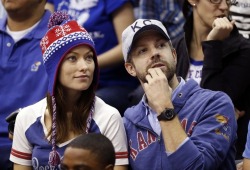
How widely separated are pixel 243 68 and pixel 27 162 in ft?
5.31

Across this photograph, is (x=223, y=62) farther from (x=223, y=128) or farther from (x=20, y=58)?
(x=20, y=58)

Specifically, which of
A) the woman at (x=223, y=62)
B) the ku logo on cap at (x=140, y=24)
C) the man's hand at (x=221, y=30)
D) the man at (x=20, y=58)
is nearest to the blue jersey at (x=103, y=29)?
the man at (x=20, y=58)

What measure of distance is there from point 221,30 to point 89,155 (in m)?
1.78

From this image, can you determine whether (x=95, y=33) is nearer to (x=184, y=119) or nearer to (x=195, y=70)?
(x=195, y=70)

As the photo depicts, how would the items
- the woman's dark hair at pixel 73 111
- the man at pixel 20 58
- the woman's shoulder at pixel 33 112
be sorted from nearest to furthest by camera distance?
the woman's dark hair at pixel 73 111 → the woman's shoulder at pixel 33 112 → the man at pixel 20 58

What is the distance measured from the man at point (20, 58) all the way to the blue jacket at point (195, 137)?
4.24 ft

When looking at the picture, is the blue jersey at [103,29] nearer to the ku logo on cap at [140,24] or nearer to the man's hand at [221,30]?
the man's hand at [221,30]

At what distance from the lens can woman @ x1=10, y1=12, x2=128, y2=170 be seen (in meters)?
4.66

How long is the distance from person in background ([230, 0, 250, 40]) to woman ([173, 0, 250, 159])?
35cm

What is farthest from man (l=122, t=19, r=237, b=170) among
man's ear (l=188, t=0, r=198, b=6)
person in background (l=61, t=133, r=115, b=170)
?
man's ear (l=188, t=0, r=198, b=6)

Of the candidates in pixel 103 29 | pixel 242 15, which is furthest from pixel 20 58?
pixel 242 15

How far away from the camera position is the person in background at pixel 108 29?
6.12 meters

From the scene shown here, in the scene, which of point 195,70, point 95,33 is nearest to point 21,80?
point 95,33

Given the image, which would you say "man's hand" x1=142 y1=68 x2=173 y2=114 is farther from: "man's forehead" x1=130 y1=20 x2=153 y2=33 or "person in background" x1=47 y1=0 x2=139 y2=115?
"person in background" x1=47 y1=0 x2=139 y2=115
